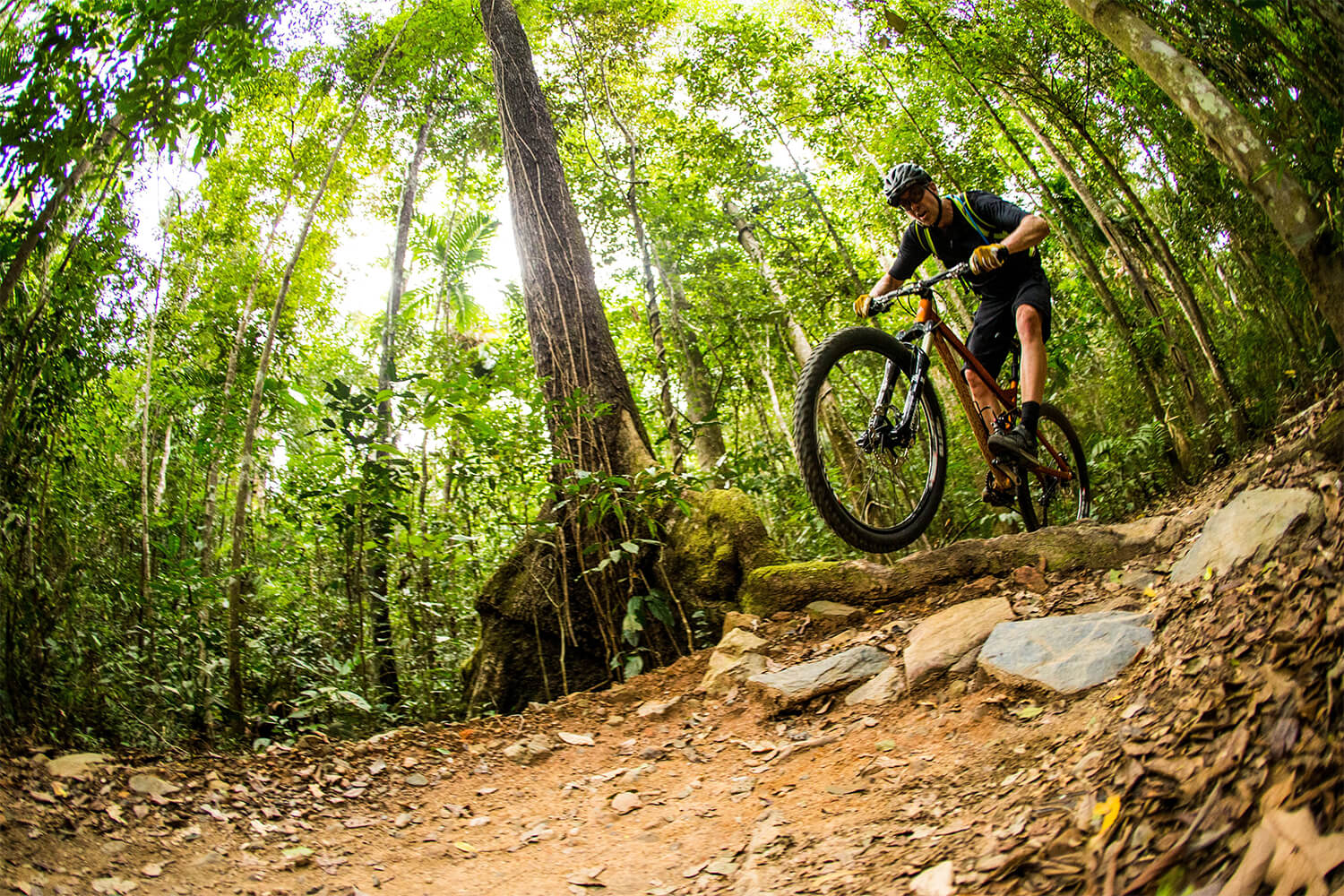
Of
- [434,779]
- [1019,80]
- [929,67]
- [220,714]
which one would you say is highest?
[929,67]

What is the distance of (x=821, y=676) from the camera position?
3.10 meters

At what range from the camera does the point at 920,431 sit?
3.74 m

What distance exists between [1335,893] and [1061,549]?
10.6 feet

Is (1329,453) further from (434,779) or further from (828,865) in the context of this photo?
(434,779)

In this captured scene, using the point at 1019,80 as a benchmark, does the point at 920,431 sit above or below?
below

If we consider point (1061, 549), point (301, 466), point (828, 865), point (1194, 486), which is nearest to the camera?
point (828, 865)

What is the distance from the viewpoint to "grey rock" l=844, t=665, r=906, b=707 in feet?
9.23

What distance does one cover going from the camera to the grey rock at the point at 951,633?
2.79m

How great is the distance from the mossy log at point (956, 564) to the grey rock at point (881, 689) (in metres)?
0.92

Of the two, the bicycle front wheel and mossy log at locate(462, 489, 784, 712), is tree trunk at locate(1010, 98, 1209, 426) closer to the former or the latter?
the bicycle front wheel

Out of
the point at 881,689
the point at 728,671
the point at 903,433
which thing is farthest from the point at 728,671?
the point at 903,433

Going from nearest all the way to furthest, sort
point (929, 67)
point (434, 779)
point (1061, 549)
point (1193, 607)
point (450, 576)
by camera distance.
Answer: point (1193, 607) < point (434, 779) < point (1061, 549) < point (450, 576) < point (929, 67)

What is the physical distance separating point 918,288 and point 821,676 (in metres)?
1.93

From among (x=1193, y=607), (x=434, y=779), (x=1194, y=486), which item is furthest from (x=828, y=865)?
(x=1194, y=486)
